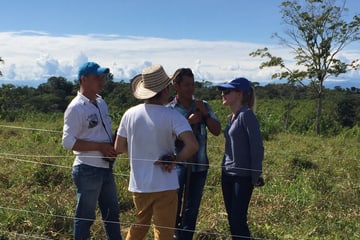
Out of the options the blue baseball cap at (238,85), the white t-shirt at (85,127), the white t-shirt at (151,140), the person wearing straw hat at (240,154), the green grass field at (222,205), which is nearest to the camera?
the white t-shirt at (151,140)

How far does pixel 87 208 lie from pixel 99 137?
55 centimetres

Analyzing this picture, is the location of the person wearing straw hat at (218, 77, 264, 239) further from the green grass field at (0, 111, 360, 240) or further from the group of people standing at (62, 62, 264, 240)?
the green grass field at (0, 111, 360, 240)

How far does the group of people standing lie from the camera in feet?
10.4

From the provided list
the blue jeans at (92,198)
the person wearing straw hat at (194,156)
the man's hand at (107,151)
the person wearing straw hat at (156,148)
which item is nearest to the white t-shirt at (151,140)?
the person wearing straw hat at (156,148)

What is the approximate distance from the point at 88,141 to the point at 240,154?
1168 mm

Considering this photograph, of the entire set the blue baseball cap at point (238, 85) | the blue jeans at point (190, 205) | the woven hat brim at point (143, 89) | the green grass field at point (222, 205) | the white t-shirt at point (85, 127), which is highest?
the blue baseball cap at point (238, 85)

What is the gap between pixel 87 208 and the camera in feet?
11.7

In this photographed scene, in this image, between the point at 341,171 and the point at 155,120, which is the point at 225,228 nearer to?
the point at 155,120

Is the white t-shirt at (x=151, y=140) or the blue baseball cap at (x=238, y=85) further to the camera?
the blue baseball cap at (x=238, y=85)

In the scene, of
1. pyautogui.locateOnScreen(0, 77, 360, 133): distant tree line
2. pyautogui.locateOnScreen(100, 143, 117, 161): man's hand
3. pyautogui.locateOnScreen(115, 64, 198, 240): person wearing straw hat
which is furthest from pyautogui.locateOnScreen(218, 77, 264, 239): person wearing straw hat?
pyautogui.locateOnScreen(0, 77, 360, 133): distant tree line

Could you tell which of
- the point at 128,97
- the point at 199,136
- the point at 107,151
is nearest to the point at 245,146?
the point at 199,136

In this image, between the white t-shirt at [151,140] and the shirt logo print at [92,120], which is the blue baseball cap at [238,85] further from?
the shirt logo print at [92,120]

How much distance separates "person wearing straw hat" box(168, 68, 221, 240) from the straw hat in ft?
1.55

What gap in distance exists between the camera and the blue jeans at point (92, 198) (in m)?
3.54
